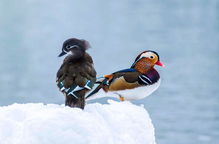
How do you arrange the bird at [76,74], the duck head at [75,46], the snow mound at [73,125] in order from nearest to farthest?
1. the snow mound at [73,125]
2. the bird at [76,74]
3. the duck head at [75,46]

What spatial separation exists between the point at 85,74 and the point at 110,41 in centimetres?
13356

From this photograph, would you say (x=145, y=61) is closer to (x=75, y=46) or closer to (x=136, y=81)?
(x=136, y=81)

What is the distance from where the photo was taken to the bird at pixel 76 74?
8234 millimetres

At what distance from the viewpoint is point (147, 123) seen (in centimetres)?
864

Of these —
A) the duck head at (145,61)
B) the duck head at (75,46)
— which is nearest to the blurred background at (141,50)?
the duck head at (145,61)

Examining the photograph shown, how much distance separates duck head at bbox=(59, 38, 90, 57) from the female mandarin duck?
2.44 ft

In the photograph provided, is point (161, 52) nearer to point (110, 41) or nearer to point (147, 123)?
point (110, 41)

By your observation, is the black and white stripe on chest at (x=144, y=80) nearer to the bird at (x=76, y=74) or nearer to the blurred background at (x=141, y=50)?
the bird at (x=76, y=74)

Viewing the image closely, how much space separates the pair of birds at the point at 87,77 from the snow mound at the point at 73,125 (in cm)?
26

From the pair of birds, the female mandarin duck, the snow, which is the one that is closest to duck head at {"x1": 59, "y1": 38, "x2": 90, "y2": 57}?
the pair of birds

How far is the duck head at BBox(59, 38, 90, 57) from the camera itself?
8.60 metres

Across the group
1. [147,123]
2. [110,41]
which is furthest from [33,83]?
[147,123]

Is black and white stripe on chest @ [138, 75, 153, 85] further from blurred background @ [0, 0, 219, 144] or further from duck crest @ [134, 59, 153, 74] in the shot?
blurred background @ [0, 0, 219, 144]

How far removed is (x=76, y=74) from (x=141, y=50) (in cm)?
10372
